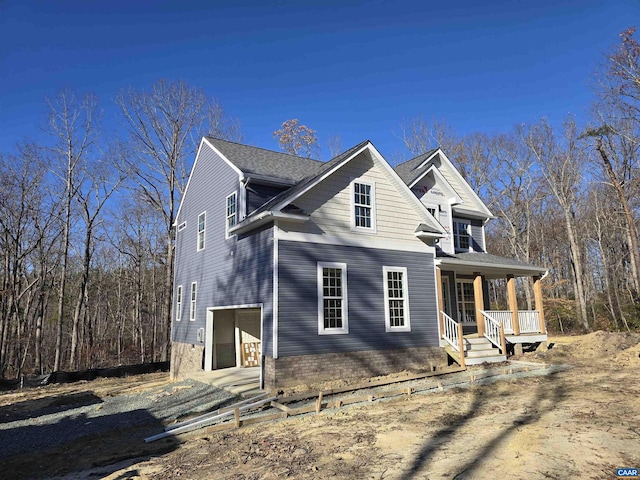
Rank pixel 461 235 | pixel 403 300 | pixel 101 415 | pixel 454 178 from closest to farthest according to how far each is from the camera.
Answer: pixel 101 415 < pixel 403 300 < pixel 461 235 < pixel 454 178

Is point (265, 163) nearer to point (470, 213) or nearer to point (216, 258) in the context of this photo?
point (216, 258)

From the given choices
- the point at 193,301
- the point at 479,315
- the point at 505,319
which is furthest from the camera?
the point at 193,301

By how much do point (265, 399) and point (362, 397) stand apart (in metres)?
2.34

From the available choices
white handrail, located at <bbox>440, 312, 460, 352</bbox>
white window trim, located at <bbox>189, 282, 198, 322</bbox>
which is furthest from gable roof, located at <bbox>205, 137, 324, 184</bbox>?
white handrail, located at <bbox>440, 312, 460, 352</bbox>

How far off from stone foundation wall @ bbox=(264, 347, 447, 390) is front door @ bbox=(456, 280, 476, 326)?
411cm

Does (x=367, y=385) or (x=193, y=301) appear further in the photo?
(x=193, y=301)

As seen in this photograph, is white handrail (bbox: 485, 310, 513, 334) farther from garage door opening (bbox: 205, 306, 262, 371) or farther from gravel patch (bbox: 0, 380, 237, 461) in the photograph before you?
gravel patch (bbox: 0, 380, 237, 461)

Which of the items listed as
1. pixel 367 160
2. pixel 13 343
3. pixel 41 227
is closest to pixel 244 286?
pixel 367 160

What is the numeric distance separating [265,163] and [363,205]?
4.59 metres

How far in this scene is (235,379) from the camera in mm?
12539

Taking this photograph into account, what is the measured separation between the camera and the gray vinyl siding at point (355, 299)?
11133 millimetres

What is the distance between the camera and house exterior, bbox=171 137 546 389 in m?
11.3

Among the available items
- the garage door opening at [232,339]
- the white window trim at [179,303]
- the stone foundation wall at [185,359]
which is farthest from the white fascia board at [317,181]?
the white window trim at [179,303]

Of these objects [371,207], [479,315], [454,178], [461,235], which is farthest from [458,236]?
[371,207]
